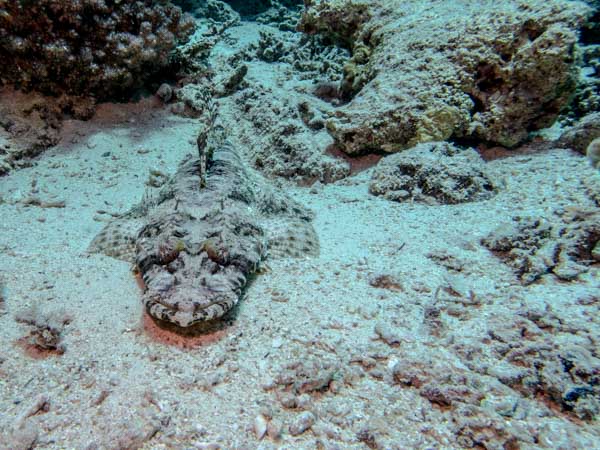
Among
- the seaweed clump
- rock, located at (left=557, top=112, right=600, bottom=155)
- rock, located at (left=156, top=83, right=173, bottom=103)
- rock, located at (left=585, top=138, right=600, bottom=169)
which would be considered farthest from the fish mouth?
rock, located at (left=156, top=83, right=173, bottom=103)

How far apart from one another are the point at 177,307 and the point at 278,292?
0.88 m

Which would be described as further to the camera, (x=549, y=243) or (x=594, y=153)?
(x=594, y=153)

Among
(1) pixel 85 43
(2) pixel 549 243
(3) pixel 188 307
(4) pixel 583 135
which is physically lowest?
(2) pixel 549 243

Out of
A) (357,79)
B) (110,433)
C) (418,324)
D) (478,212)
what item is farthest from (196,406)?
(357,79)

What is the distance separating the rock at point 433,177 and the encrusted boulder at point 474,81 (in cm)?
48

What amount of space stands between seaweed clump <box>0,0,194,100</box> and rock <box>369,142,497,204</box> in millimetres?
5100

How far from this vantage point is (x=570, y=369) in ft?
6.42

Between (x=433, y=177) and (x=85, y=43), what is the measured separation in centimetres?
617

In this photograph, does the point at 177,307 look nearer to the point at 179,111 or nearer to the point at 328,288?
the point at 328,288

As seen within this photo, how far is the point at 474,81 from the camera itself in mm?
5117

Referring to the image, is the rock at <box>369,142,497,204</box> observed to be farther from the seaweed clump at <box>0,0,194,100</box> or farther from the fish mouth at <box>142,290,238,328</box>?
the seaweed clump at <box>0,0,194,100</box>

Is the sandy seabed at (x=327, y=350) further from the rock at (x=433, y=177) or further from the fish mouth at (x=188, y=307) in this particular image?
the rock at (x=433, y=177)

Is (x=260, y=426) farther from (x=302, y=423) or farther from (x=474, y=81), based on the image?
(x=474, y=81)

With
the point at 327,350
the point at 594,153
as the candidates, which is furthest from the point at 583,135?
the point at 327,350
